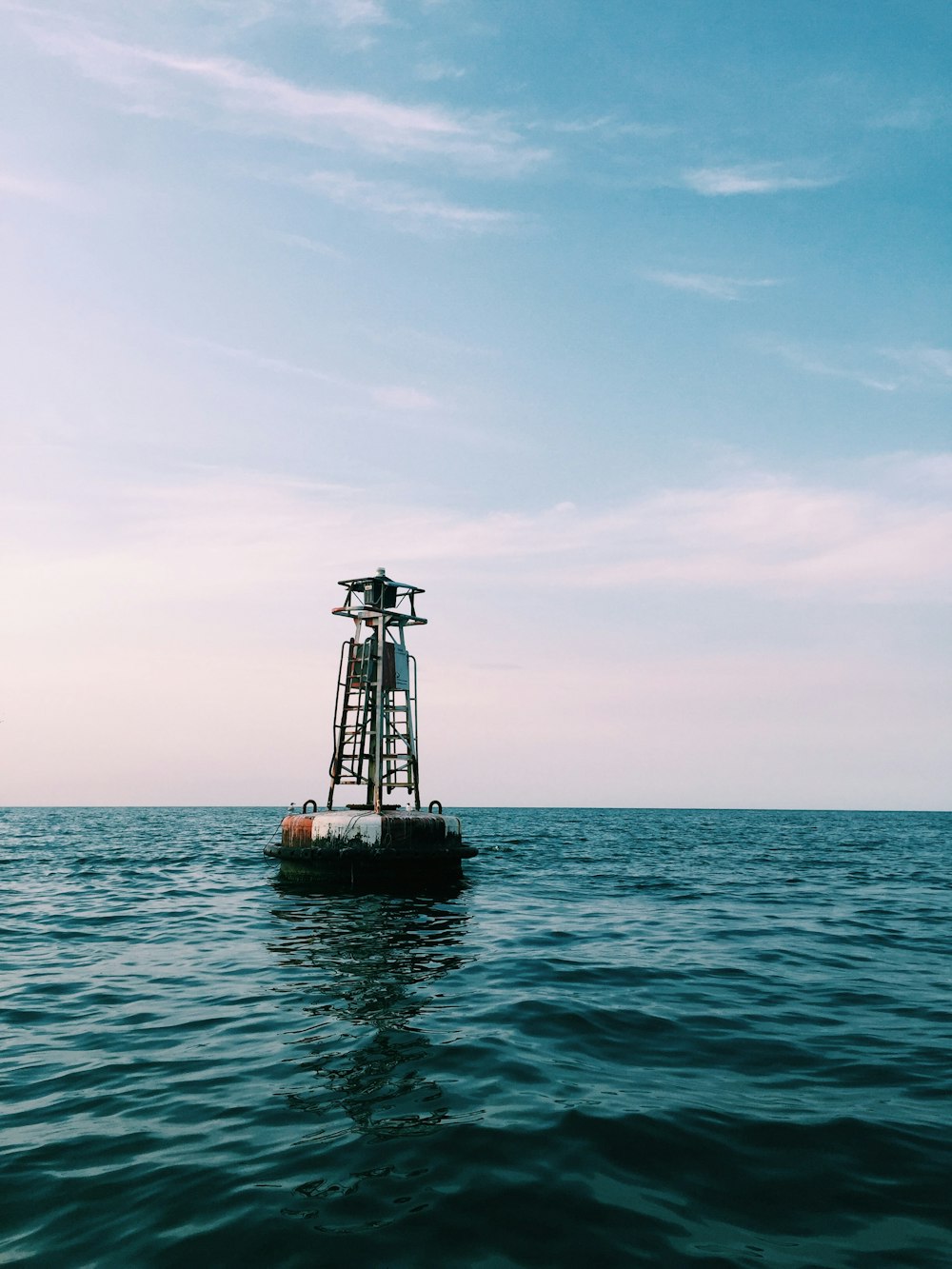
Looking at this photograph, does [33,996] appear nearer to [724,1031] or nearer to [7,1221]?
[7,1221]

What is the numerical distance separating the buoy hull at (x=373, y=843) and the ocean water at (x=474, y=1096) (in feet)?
16.8

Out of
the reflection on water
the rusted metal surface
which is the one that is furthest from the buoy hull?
the reflection on water

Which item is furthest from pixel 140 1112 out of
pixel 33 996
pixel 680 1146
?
pixel 33 996

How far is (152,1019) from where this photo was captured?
9.29 metres


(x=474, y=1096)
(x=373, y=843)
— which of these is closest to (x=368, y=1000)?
(x=474, y=1096)

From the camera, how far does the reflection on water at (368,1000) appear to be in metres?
6.48

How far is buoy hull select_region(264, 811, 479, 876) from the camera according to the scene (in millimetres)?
21172

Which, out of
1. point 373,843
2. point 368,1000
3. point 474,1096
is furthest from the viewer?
point 373,843

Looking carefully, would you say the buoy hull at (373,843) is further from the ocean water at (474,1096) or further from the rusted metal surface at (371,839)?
the ocean water at (474,1096)

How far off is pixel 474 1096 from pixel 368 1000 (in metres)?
3.67

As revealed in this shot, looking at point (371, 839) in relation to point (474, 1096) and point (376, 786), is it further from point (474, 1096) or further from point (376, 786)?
point (474, 1096)

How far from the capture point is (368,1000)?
10.1 meters

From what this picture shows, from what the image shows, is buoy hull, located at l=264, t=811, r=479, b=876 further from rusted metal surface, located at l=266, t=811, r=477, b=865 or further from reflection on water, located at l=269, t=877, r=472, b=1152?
reflection on water, located at l=269, t=877, r=472, b=1152

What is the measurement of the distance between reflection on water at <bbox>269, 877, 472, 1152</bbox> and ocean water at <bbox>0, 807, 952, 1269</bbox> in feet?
0.18
